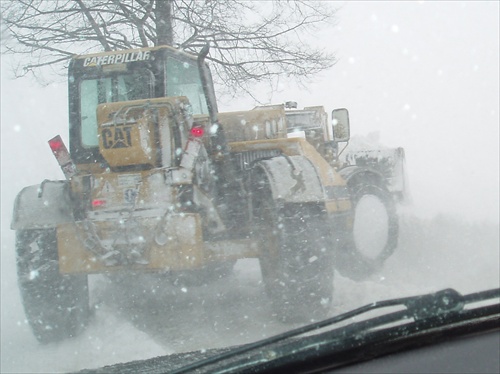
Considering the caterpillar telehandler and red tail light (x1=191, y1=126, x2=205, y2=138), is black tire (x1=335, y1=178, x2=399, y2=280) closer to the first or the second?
the caterpillar telehandler

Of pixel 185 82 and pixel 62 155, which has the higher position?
pixel 185 82

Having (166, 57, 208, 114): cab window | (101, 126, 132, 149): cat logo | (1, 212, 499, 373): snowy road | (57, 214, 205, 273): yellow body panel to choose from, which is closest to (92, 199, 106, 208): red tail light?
(57, 214, 205, 273): yellow body panel

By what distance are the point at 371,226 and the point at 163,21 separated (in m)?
5.07

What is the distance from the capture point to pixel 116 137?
5410 millimetres

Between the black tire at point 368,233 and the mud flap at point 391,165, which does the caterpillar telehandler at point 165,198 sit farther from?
the mud flap at point 391,165

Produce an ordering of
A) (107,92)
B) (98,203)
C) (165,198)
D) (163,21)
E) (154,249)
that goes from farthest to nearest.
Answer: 1. (163,21)
2. (107,92)
3. (98,203)
4. (165,198)
5. (154,249)

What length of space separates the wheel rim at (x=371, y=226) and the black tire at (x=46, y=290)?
123 inches

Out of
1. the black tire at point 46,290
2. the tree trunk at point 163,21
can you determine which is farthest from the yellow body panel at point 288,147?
the tree trunk at point 163,21

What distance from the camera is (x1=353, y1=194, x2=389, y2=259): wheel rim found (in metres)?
7.50

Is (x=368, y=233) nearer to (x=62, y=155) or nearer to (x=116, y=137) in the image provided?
(x=116, y=137)

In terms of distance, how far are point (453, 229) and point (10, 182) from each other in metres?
9.25

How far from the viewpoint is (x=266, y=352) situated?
2113 mm

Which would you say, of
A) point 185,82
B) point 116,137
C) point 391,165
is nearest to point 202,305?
point 116,137

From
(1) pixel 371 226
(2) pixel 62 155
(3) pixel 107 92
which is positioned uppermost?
(3) pixel 107 92
